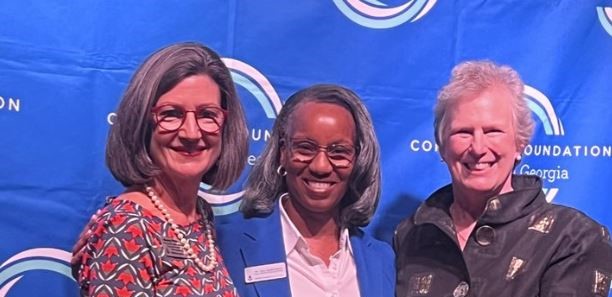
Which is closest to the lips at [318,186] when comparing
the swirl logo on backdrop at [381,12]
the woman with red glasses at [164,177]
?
the woman with red glasses at [164,177]

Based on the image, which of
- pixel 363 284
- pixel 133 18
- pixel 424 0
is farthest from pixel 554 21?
pixel 133 18

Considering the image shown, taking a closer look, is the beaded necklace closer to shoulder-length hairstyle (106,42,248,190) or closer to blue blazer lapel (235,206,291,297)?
shoulder-length hairstyle (106,42,248,190)

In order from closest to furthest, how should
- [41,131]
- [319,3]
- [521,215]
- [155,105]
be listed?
[155,105]
[521,215]
[41,131]
[319,3]

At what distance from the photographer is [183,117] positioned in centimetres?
145

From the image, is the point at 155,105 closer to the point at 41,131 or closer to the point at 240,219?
the point at 240,219

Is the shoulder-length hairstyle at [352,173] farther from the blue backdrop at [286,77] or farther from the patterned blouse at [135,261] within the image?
the patterned blouse at [135,261]

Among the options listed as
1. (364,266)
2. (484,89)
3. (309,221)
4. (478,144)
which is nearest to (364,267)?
(364,266)

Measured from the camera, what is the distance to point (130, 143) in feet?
4.67

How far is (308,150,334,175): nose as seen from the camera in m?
1.74

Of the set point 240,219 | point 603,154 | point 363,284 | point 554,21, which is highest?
point 554,21

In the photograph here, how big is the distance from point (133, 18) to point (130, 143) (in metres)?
0.69

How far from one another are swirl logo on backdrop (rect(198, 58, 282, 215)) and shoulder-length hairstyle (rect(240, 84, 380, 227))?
0.88ft

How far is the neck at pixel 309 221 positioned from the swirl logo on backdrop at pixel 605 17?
1181mm

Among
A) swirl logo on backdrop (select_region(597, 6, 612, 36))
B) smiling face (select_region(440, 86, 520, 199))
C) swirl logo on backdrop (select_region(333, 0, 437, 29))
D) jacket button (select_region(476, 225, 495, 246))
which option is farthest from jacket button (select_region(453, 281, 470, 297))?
swirl logo on backdrop (select_region(597, 6, 612, 36))
